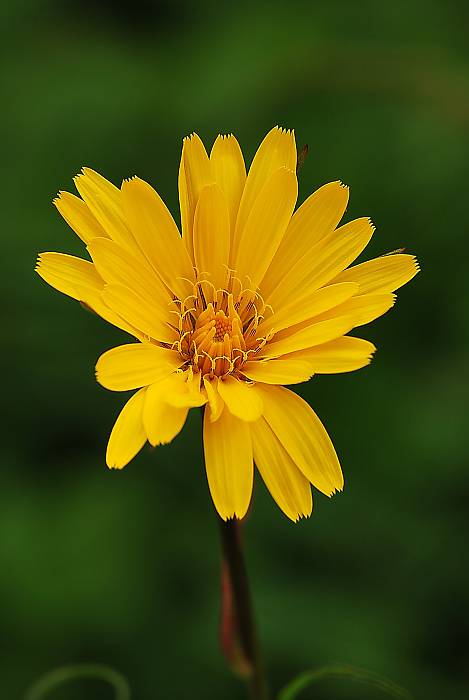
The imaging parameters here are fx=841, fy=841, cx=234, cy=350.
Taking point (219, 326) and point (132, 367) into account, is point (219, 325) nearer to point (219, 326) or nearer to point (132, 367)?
point (219, 326)

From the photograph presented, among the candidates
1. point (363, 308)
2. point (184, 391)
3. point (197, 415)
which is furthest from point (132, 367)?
point (197, 415)

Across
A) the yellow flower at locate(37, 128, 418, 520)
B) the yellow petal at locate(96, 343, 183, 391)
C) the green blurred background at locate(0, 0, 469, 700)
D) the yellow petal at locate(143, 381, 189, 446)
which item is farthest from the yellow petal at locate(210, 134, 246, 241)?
the green blurred background at locate(0, 0, 469, 700)

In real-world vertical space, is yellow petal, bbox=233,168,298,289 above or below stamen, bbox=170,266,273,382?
above

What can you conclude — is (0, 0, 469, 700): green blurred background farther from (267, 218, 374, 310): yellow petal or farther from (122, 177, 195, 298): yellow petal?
(267, 218, 374, 310): yellow petal

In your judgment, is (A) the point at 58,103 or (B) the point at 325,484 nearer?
(B) the point at 325,484

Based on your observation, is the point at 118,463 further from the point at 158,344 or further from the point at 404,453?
the point at 404,453

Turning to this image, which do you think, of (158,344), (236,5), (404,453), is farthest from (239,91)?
(158,344)
